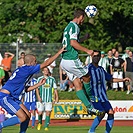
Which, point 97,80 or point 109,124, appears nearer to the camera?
point 109,124

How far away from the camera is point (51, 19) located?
123 ft

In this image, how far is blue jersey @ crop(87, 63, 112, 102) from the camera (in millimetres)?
17203

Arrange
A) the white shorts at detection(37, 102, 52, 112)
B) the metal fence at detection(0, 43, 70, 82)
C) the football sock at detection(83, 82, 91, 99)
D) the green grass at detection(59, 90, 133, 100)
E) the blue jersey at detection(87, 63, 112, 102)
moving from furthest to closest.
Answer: the metal fence at detection(0, 43, 70, 82) < the green grass at detection(59, 90, 133, 100) < the white shorts at detection(37, 102, 52, 112) < the football sock at detection(83, 82, 91, 99) < the blue jersey at detection(87, 63, 112, 102)

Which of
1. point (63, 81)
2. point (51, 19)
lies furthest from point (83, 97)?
point (51, 19)

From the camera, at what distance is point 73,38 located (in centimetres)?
1547

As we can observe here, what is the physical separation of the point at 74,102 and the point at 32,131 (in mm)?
5317

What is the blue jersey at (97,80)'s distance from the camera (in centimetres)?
1720

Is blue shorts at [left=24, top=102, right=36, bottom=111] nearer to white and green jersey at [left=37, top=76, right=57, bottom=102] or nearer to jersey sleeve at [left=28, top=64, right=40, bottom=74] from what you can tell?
white and green jersey at [left=37, top=76, right=57, bottom=102]

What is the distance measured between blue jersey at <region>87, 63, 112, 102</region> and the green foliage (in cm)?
1884

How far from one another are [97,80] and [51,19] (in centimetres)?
2053

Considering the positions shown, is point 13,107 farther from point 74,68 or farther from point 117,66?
point 117,66

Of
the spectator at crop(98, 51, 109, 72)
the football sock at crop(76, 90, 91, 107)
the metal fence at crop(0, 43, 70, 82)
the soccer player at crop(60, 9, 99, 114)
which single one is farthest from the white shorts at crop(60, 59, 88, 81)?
the metal fence at crop(0, 43, 70, 82)

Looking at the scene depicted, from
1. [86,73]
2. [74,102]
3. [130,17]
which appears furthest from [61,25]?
[86,73]

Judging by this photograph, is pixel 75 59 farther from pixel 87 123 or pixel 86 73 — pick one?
pixel 87 123
